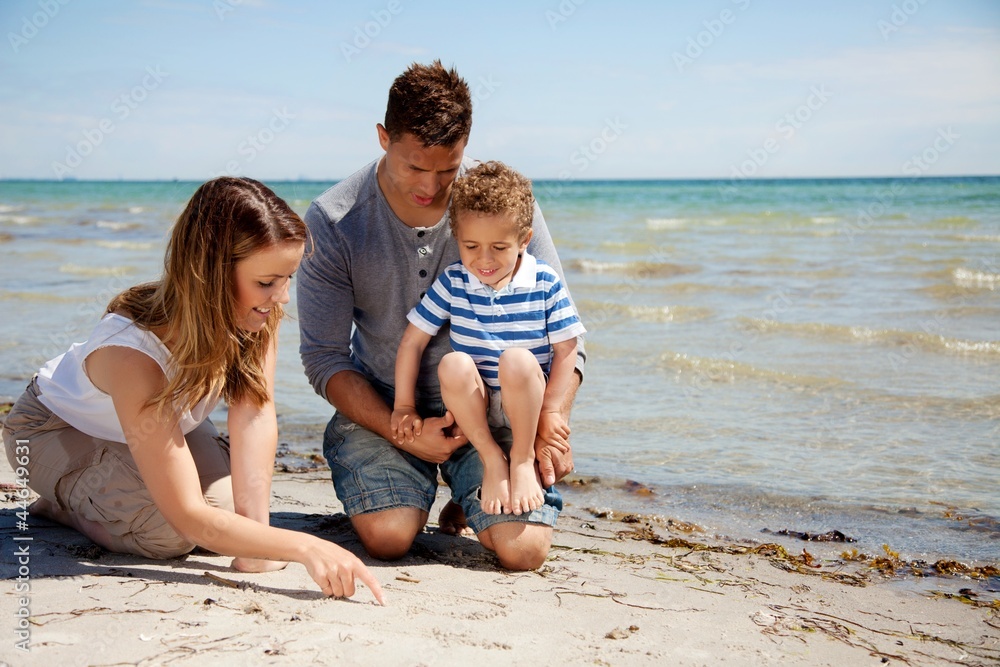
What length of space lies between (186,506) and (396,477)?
969mm

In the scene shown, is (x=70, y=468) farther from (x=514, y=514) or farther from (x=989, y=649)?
(x=989, y=649)

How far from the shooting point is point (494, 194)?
10.4 ft

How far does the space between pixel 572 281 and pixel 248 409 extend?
905 cm

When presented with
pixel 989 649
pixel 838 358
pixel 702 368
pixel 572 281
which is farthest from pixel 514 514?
pixel 572 281

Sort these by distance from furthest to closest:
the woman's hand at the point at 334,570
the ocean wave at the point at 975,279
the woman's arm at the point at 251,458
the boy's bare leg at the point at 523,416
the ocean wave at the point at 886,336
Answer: the ocean wave at the point at 975,279
the ocean wave at the point at 886,336
the boy's bare leg at the point at 523,416
the woman's arm at the point at 251,458
the woman's hand at the point at 334,570

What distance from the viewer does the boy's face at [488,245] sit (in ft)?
10.5

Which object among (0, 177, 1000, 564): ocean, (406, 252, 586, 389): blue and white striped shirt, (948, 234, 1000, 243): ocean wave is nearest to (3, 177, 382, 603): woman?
(406, 252, 586, 389): blue and white striped shirt

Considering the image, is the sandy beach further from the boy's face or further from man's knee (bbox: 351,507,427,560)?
the boy's face

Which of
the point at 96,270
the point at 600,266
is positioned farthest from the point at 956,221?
the point at 96,270

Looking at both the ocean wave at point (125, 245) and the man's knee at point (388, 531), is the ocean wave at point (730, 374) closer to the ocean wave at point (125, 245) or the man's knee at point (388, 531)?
the man's knee at point (388, 531)

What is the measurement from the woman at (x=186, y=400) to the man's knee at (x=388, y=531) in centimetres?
43

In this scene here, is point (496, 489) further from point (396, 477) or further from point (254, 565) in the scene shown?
point (254, 565)

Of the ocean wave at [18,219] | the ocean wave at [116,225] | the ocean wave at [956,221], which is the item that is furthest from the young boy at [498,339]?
the ocean wave at [18,219]

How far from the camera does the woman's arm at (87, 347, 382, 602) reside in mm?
2572
